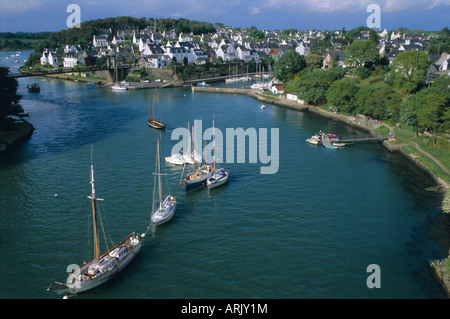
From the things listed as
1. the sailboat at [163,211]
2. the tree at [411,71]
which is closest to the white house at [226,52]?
the tree at [411,71]

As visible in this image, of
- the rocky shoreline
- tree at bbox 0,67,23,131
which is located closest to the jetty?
the rocky shoreline

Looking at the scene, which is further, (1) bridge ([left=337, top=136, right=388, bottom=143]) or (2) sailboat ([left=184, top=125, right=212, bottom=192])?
(1) bridge ([left=337, top=136, right=388, bottom=143])

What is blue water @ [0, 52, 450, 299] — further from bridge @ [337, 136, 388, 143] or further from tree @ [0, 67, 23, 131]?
tree @ [0, 67, 23, 131]

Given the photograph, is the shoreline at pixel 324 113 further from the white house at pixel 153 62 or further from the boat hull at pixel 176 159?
the boat hull at pixel 176 159

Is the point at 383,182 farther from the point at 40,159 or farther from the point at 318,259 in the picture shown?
the point at 40,159

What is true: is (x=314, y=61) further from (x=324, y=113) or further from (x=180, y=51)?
(x=180, y=51)
